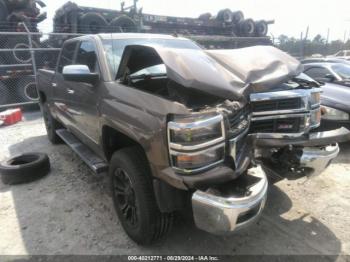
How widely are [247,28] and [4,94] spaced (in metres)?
12.0

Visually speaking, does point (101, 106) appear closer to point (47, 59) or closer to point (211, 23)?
point (47, 59)

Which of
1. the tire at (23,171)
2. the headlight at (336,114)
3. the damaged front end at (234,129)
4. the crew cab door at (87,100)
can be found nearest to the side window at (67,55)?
the crew cab door at (87,100)

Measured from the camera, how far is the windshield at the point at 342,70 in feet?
20.6

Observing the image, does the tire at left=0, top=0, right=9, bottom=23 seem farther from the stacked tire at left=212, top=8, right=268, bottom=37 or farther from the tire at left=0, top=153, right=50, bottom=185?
the stacked tire at left=212, top=8, right=268, bottom=37

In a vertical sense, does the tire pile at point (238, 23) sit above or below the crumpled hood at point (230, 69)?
above

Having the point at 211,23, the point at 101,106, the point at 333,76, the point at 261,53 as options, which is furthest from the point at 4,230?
the point at 211,23

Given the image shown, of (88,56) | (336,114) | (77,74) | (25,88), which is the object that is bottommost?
(25,88)

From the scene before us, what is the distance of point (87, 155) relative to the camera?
388 centimetres

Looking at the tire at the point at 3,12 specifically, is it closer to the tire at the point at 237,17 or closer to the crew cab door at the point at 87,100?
the crew cab door at the point at 87,100

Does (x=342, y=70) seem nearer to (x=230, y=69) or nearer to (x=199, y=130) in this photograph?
(x=230, y=69)

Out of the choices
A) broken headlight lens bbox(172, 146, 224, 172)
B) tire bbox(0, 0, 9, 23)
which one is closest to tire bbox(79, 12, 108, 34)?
tire bbox(0, 0, 9, 23)

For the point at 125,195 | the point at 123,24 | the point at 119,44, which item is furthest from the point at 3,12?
the point at 125,195

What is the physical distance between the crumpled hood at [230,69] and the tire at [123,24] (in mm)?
8968

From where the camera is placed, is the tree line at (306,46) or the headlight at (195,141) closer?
the headlight at (195,141)
